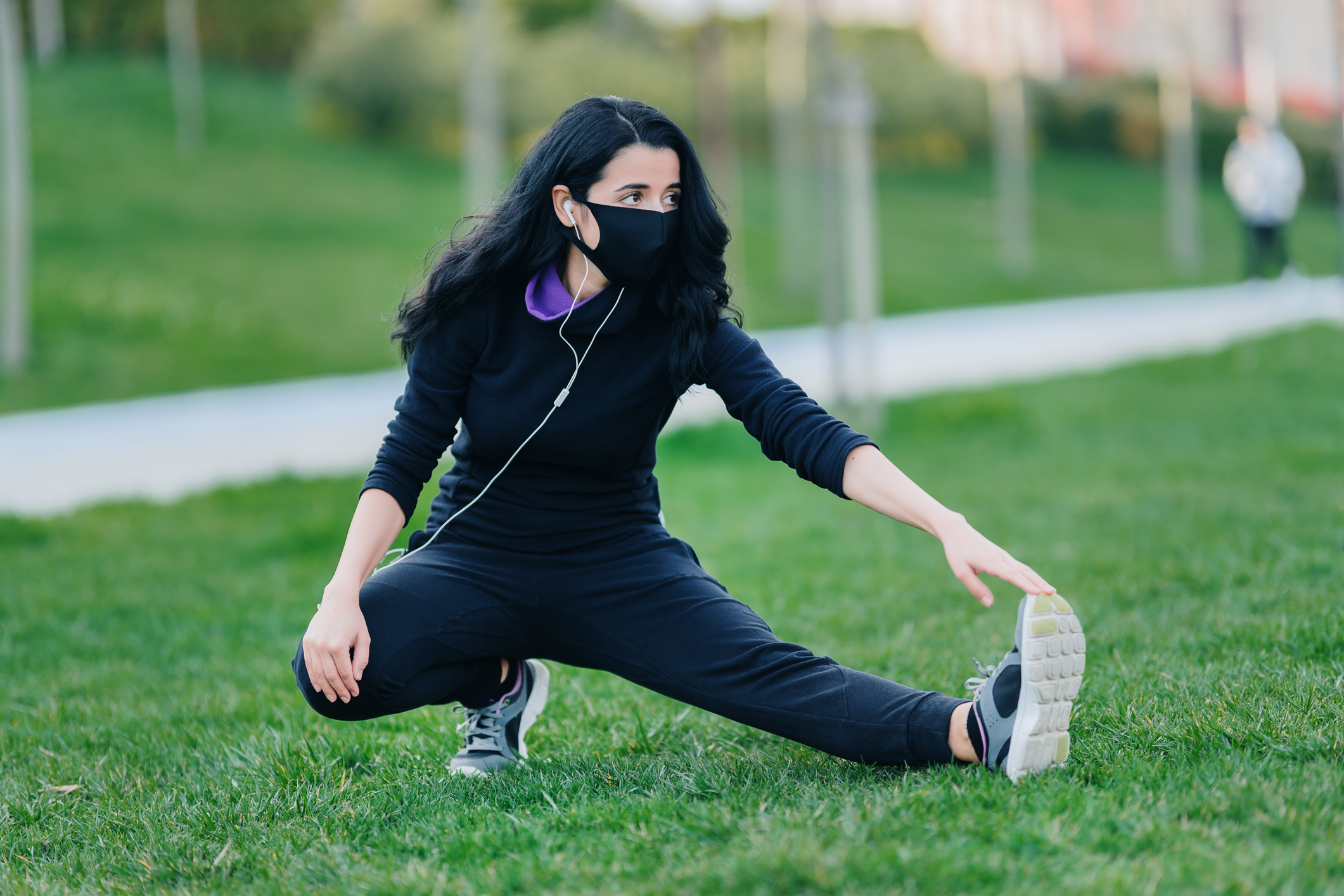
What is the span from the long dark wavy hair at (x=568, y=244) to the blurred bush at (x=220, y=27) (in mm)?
37448

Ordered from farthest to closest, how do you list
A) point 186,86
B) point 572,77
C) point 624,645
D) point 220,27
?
point 220,27
point 572,77
point 186,86
point 624,645

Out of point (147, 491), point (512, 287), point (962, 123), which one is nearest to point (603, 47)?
point (962, 123)

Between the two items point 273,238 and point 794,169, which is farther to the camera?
point 794,169

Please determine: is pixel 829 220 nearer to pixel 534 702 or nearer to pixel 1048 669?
pixel 534 702

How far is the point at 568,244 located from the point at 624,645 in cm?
99

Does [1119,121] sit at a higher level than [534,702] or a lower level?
higher

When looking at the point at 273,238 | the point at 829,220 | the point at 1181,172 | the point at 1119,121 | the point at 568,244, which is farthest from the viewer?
the point at 1119,121

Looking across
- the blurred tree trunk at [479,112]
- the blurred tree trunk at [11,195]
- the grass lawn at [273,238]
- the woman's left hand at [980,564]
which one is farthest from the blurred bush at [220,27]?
the woman's left hand at [980,564]

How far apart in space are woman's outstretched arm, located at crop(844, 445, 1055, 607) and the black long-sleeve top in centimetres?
→ 24

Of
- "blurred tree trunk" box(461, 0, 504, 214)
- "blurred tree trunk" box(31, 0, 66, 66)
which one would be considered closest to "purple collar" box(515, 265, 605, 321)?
"blurred tree trunk" box(461, 0, 504, 214)

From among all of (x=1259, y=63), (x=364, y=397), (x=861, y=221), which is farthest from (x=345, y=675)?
(x=1259, y=63)

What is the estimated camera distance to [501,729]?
351cm

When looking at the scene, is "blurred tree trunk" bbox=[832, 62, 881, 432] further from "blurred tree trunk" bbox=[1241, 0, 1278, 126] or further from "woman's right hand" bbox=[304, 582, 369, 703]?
"blurred tree trunk" bbox=[1241, 0, 1278, 126]

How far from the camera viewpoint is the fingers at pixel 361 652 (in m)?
3.05
